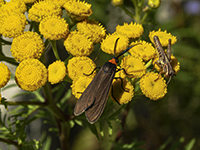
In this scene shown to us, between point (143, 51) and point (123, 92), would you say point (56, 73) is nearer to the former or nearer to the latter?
point (123, 92)

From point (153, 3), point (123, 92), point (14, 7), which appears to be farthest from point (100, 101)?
point (153, 3)

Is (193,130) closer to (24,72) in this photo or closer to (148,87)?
(148,87)

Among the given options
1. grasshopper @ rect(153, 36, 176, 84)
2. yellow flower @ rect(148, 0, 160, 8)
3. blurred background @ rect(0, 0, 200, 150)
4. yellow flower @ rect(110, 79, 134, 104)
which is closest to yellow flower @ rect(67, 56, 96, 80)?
yellow flower @ rect(110, 79, 134, 104)

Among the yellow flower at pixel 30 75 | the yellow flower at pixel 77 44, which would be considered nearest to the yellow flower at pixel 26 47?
the yellow flower at pixel 30 75

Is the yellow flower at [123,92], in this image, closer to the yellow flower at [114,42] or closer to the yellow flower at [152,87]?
the yellow flower at [152,87]

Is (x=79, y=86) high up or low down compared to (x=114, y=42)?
down
